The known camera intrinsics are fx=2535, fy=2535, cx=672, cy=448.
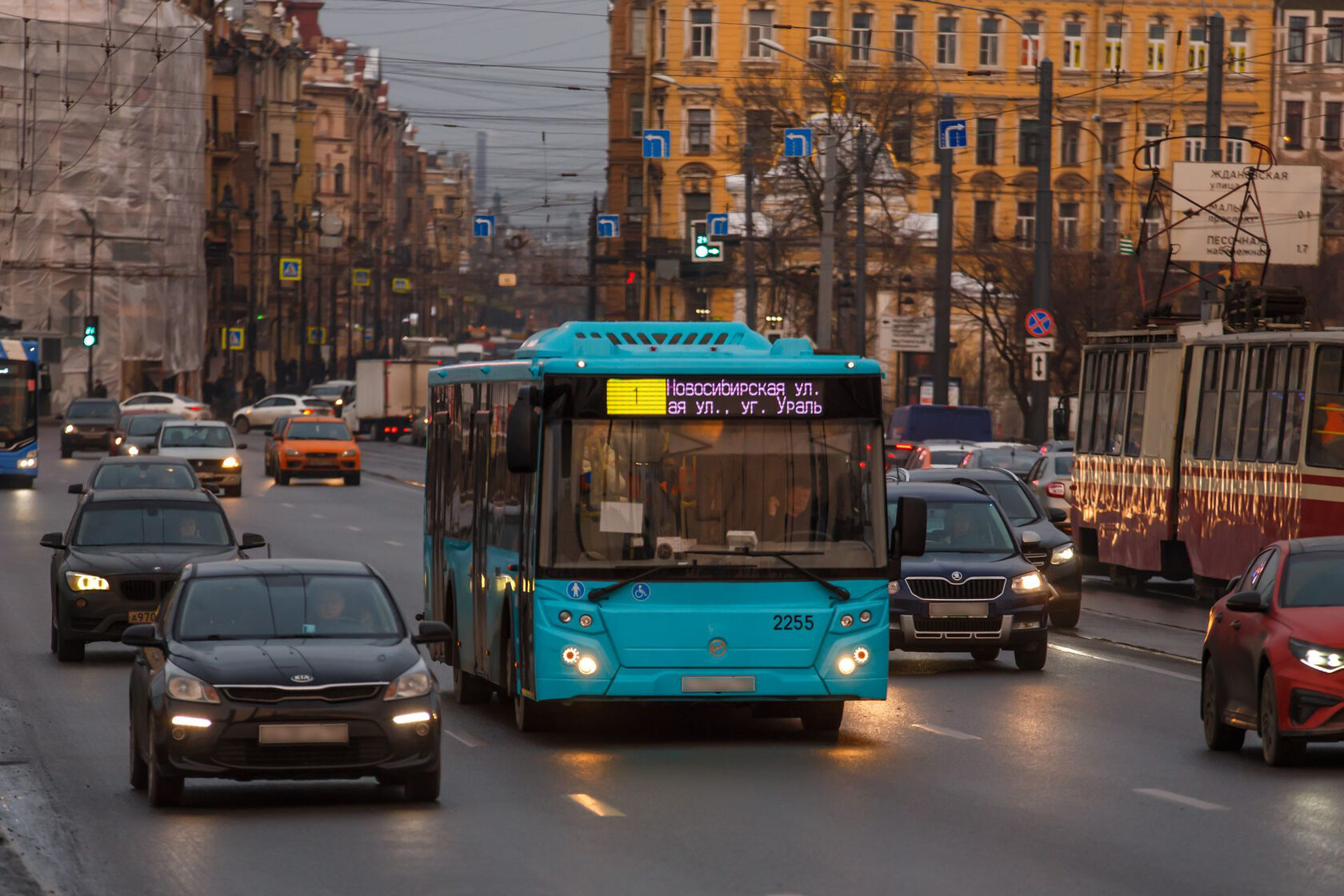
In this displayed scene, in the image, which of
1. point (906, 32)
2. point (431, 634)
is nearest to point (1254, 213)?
point (431, 634)

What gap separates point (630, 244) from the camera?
124m

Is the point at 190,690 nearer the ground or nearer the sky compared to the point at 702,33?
nearer the ground

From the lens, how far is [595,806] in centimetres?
1268

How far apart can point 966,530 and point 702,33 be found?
3771 inches

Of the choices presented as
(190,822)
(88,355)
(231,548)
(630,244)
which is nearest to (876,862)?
(190,822)

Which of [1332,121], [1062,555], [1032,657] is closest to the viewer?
[1032,657]

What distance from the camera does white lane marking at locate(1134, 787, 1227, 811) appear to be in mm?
12648

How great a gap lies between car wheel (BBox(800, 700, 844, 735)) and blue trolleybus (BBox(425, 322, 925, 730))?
38 centimetres

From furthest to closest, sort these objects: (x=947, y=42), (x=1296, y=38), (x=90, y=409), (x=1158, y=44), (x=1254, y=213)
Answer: (x=947, y=42)
(x=1158, y=44)
(x=1296, y=38)
(x=90, y=409)
(x=1254, y=213)

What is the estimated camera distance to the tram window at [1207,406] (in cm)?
2794

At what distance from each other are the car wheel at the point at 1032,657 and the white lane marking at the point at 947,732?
4.39 m

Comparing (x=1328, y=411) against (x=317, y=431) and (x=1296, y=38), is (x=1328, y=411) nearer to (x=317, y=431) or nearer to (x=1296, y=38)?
(x=317, y=431)

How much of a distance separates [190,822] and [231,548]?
33.2 ft

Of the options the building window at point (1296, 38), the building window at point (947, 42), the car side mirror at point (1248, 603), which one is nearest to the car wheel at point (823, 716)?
the car side mirror at point (1248, 603)
